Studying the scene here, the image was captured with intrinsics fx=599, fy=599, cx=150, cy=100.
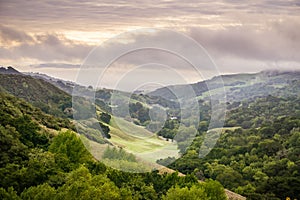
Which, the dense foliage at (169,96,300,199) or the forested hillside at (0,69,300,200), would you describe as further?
the dense foliage at (169,96,300,199)

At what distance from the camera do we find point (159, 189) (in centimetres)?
6625

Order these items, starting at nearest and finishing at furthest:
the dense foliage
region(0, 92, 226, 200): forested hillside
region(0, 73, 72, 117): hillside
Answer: region(0, 92, 226, 200): forested hillside
the dense foliage
region(0, 73, 72, 117): hillside

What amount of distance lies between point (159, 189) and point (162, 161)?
71.5 feet

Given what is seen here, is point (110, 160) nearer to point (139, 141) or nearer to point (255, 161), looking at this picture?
point (139, 141)

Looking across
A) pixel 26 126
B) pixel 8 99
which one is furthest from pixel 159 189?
pixel 8 99

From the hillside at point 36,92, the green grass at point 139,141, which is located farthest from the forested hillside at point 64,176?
the hillside at point 36,92

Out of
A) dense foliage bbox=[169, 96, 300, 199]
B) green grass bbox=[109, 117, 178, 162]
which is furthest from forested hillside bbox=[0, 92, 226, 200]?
dense foliage bbox=[169, 96, 300, 199]

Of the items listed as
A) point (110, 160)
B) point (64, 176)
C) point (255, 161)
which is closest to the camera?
point (64, 176)

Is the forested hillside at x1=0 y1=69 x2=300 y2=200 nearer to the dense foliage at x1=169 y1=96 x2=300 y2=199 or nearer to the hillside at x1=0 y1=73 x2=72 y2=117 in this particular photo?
the dense foliage at x1=169 y1=96 x2=300 y2=199

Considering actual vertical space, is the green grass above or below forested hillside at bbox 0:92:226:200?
above

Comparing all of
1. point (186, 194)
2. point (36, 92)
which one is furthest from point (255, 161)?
point (186, 194)

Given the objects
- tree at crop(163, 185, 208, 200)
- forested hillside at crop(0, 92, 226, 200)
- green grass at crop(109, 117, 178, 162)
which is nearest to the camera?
green grass at crop(109, 117, 178, 162)

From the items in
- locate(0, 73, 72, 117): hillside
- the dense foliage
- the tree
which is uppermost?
locate(0, 73, 72, 117): hillside

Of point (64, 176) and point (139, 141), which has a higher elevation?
point (139, 141)
